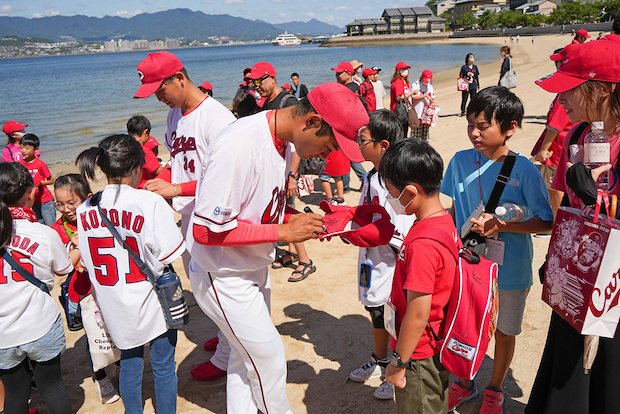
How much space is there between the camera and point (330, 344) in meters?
4.01

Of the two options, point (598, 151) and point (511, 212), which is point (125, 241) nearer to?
point (511, 212)

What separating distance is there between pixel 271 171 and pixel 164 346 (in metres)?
Result: 1.51

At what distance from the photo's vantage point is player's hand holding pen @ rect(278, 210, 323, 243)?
7.07ft

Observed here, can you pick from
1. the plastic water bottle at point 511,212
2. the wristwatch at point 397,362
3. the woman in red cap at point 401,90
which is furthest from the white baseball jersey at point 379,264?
the woman in red cap at point 401,90

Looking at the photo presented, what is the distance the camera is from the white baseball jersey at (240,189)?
2.02 meters

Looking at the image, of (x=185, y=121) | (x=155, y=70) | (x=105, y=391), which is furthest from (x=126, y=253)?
(x=105, y=391)

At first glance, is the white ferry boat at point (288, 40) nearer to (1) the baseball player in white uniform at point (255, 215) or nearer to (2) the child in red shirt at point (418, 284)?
(1) the baseball player in white uniform at point (255, 215)

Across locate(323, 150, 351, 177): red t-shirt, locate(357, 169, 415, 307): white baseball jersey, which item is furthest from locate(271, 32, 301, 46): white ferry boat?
locate(357, 169, 415, 307): white baseball jersey

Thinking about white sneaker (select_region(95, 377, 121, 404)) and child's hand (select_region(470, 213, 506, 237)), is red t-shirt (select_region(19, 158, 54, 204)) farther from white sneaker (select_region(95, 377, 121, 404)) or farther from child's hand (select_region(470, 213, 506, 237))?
child's hand (select_region(470, 213, 506, 237))

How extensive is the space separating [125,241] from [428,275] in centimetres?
188

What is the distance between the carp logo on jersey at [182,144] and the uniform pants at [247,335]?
125 centimetres

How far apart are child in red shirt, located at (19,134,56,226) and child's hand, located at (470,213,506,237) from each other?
6141mm

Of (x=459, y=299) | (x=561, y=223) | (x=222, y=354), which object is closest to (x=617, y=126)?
(x=561, y=223)

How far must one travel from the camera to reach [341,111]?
6.75ft
